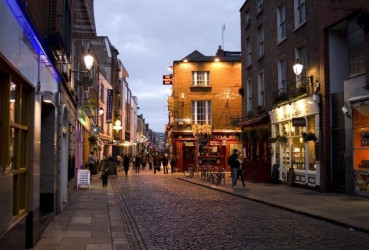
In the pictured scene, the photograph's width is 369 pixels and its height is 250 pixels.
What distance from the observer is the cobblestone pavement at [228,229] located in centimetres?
876

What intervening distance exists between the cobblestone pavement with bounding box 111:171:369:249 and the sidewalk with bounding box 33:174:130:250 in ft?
1.16

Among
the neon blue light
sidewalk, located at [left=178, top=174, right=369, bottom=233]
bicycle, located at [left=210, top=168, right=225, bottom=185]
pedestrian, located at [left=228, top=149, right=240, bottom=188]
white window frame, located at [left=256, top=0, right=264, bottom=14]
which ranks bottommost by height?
sidewalk, located at [left=178, top=174, right=369, bottom=233]

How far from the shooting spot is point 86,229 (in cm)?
→ 1034

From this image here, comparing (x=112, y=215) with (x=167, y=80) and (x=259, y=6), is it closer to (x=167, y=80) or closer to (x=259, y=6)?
(x=259, y=6)

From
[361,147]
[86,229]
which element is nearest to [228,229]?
[86,229]

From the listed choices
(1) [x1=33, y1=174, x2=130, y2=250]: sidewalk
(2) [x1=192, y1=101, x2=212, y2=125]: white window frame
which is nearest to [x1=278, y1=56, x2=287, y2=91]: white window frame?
(1) [x1=33, y1=174, x2=130, y2=250]: sidewalk

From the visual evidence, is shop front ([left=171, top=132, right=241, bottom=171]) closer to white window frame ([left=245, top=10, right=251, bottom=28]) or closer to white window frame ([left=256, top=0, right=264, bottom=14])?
white window frame ([left=245, top=10, right=251, bottom=28])

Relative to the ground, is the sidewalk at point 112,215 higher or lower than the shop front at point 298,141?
lower

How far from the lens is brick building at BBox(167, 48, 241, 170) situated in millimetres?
41531

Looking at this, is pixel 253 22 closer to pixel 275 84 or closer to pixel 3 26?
Answer: pixel 275 84

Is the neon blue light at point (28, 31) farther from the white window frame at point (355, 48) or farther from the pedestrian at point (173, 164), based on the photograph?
the pedestrian at point (173, 164)

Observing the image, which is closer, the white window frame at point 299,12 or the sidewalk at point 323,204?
the sidewalk at point 323,204

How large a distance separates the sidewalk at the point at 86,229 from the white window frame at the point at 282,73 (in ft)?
39.2

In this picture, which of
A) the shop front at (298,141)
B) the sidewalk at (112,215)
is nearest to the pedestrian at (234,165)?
the sidewalk at (112,215)
